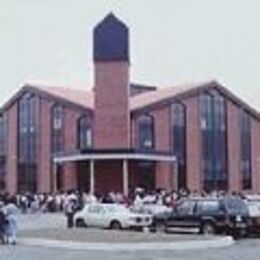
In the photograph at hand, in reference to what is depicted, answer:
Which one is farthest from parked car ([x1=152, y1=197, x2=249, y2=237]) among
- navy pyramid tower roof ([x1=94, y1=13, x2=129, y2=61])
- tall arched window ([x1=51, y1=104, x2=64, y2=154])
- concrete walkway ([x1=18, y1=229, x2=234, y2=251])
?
tall arched window ([x1=51, y1=104, x2=64, y2=154])

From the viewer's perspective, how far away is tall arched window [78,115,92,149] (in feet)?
256

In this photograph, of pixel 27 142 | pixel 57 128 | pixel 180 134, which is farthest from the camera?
pixel 27 142

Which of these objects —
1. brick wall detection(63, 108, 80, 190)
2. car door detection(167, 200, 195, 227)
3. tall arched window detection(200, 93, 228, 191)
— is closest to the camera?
car door detection(167, 200, 195, 227)

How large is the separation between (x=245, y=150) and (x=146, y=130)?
10.8 metres

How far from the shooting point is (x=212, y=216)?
112ft

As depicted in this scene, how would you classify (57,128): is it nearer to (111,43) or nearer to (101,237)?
(111,43)

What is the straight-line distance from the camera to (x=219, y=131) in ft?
270

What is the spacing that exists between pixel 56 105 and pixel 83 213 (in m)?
41.2

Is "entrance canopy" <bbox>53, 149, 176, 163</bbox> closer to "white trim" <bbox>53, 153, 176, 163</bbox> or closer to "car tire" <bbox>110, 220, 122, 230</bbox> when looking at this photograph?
"white trim" <bbox>53, 153, 176, 163</bbox>

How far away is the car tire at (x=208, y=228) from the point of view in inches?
1336

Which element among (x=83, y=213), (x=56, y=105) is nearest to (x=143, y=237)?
(x=83, y=213)

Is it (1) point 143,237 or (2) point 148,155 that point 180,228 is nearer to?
(1) point 143,237

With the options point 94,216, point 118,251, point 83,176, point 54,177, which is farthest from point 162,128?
point 118,251

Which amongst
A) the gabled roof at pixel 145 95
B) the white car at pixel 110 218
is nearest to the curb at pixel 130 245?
the white car at pixel 110 218
